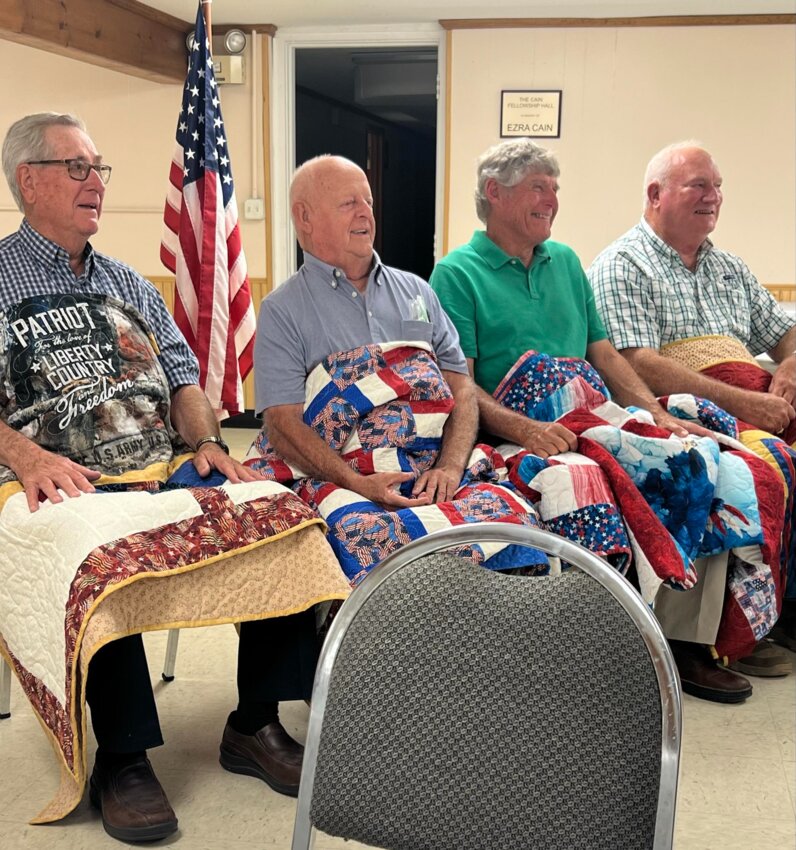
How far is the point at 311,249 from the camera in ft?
7.51

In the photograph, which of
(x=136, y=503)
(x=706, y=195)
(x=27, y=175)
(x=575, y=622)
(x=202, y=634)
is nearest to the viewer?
(x=575, y=622)

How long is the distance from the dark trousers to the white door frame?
3591mm

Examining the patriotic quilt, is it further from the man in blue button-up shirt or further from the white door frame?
the white door frame

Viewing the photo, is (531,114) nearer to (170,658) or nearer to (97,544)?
(170,658)

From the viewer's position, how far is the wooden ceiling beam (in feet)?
12.7

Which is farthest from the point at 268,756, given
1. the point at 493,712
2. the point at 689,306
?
the point at 689,306

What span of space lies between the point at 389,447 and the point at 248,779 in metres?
0.75

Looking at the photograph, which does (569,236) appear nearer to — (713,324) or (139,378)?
(713,324)

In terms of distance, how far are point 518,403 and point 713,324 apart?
0.77 meters

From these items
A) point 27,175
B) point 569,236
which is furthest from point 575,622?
point 569,236

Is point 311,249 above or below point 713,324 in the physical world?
above

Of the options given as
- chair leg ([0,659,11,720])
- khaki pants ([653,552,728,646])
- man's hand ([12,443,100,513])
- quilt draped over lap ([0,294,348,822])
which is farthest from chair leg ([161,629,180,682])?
khaki pants ([653,552,728,646])

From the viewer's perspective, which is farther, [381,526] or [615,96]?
[615,96]

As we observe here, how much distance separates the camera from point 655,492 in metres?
2.33
